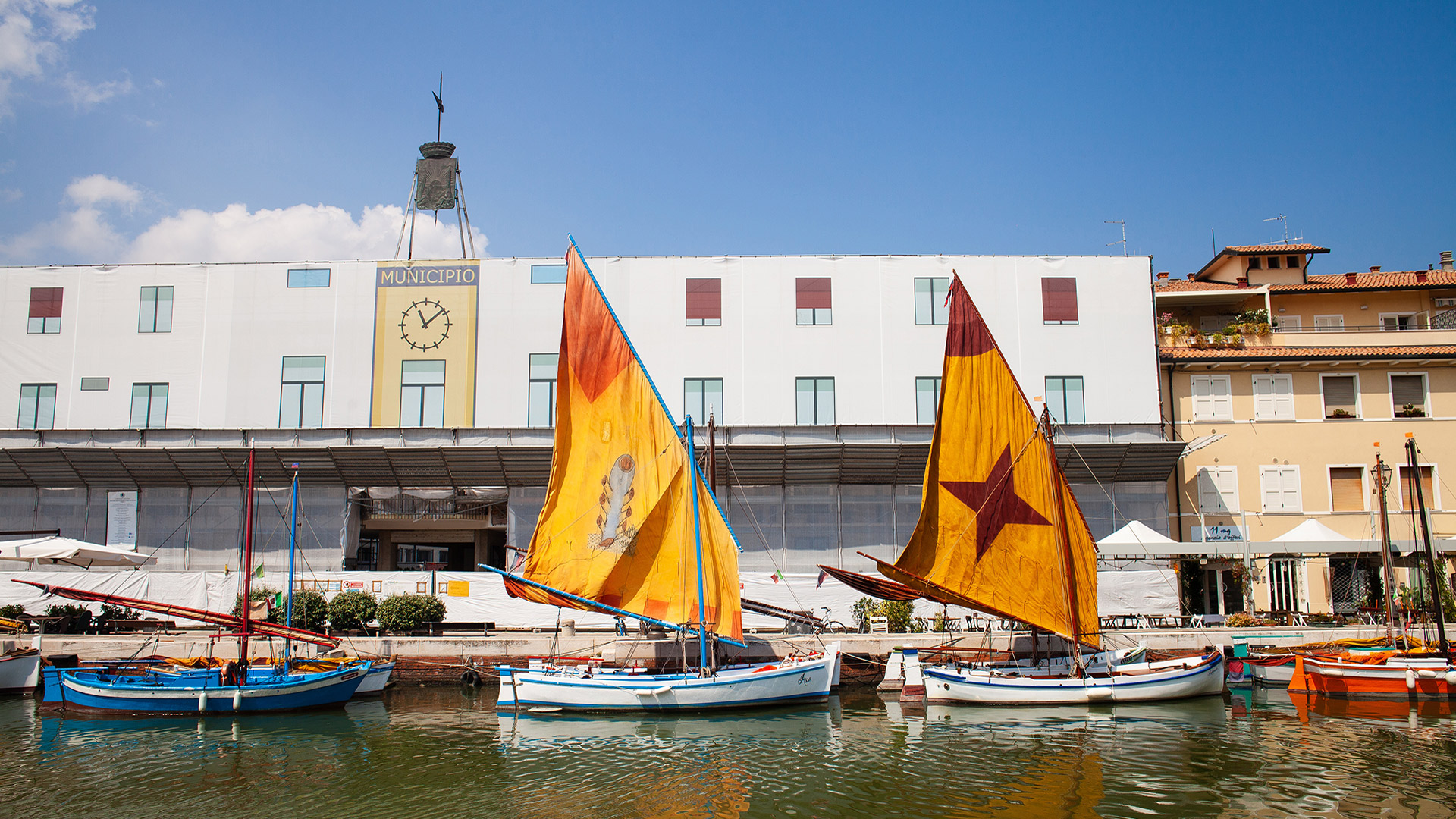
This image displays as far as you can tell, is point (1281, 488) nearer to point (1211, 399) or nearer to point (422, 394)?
point (1211, 399)

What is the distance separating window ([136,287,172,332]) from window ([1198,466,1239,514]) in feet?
135

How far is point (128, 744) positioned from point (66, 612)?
39.6 feet

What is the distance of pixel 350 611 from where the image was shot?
29.7 meters

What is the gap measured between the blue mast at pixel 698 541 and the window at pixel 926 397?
561 inches

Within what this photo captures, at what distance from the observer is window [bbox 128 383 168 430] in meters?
38.4

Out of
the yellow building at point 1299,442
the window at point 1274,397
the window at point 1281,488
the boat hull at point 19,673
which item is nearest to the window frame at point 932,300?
the yellow building at point 1299,442

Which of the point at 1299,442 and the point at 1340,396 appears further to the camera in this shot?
the point at 1340,396

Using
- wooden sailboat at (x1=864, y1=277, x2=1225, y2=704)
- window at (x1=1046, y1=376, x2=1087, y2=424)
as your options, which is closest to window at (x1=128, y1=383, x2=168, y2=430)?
wooden sailboat at (x1=864, y1=277, x2=1225, y2=704)

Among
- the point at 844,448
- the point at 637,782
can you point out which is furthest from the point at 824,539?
the point at 637,782

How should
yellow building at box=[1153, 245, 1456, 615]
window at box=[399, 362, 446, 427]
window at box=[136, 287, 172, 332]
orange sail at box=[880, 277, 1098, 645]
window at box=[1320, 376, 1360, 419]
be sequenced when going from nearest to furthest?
orange sail at box=[880, 277, 1098, 645], yellow building at box=[1153, 245, 1456, 615], window at box=[399, 362, 446, 427], window at box=[1320, 376, 1360, 419], window at box=[136, 287, 172, 332]

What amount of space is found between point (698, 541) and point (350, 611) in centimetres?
1202

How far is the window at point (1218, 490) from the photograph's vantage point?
37.4 m

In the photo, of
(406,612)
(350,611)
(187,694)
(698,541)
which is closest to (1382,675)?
(698,541)

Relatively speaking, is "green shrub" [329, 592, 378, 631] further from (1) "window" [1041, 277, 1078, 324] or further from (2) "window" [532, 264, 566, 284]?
(1) "window" [1041, 277, 1078, 324]
